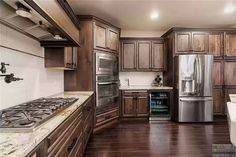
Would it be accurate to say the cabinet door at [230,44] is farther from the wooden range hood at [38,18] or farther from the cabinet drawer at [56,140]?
the cabinet drawer at [56,140]

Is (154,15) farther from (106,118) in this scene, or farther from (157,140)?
(157,140)

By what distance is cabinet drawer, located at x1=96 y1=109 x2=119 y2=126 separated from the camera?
14.5 ft

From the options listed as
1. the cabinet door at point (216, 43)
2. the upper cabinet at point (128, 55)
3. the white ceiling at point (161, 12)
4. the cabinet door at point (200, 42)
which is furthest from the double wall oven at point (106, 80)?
the cabinet door at point (216, 43)

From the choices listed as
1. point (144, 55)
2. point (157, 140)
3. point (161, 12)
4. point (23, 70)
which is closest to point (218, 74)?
point (144, 55)

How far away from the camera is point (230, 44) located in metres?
5.61

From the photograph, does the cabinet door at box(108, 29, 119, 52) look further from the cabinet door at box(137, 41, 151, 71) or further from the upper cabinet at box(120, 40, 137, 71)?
the cabinet door at box(137, 41, 151, 71)

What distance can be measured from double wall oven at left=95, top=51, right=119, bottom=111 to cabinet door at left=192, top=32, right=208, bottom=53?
2135mm

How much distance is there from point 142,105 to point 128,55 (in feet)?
4.79

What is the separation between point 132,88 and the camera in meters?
5.54

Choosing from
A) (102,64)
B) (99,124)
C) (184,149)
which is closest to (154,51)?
(102,64)

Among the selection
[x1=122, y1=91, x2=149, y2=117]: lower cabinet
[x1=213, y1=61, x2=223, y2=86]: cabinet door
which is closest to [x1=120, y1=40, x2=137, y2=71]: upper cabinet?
[x1=122, y1=91, x2=149, y2=117]: lower cabinet

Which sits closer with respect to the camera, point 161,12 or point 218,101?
point 161,12

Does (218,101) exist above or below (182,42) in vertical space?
below

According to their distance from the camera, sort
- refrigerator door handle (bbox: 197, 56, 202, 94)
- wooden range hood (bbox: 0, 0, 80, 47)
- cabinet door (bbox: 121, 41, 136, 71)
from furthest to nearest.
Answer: cabinet door (bbox: 121, 41, 136, 71), refrigerator door handle (bbox: 197, 56, 202, 94), wooden range hood (bbox: 0, 0, 80, 47)
